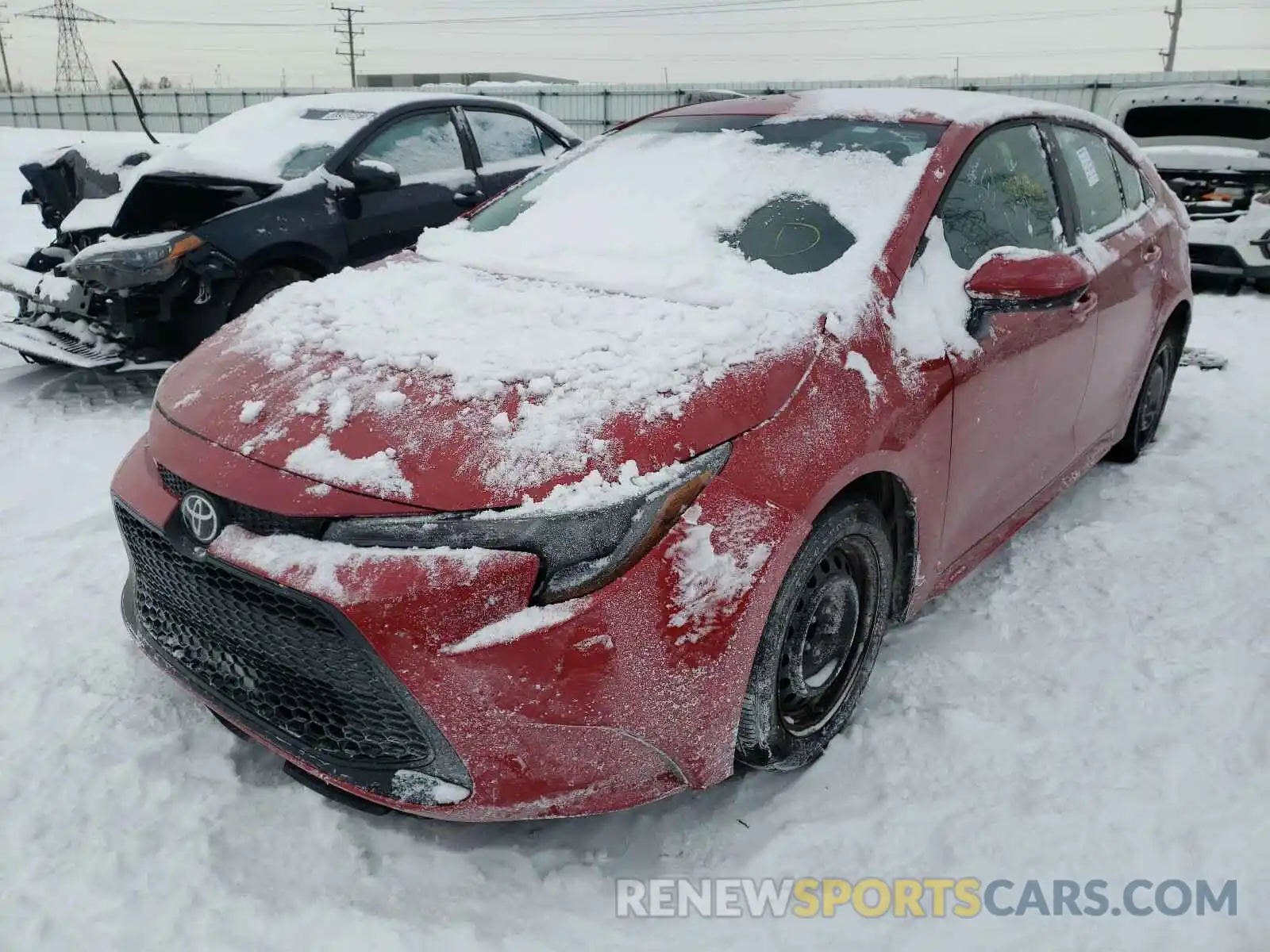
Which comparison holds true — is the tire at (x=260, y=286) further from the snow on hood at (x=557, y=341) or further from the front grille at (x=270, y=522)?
the front grille at (x=270, y=522)

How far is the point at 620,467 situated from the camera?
1744 millimetres

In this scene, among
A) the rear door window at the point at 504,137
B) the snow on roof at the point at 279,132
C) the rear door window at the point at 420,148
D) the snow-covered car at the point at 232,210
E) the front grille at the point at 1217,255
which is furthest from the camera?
the front grille at the point at 1217,255

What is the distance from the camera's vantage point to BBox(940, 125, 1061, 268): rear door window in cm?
257

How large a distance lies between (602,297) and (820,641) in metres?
1.03

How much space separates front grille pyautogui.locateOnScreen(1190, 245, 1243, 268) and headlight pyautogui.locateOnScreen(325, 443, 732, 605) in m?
7.13

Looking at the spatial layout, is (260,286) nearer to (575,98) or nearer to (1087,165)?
(1087,165)

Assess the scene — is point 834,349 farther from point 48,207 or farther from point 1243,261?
point 1243,261

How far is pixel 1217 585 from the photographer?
309 centimetres

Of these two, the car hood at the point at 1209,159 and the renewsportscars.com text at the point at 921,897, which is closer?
the renewsportscars.com text at the point at 921,897

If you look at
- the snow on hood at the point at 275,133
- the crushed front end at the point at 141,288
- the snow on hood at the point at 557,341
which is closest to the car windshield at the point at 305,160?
the snow on hood at the point at 275,133

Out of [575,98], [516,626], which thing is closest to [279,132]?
[516,626]

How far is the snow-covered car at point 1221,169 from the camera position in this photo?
689 centimetres

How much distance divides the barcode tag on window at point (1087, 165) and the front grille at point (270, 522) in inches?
118

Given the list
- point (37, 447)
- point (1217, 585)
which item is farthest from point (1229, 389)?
point (37, 447)
